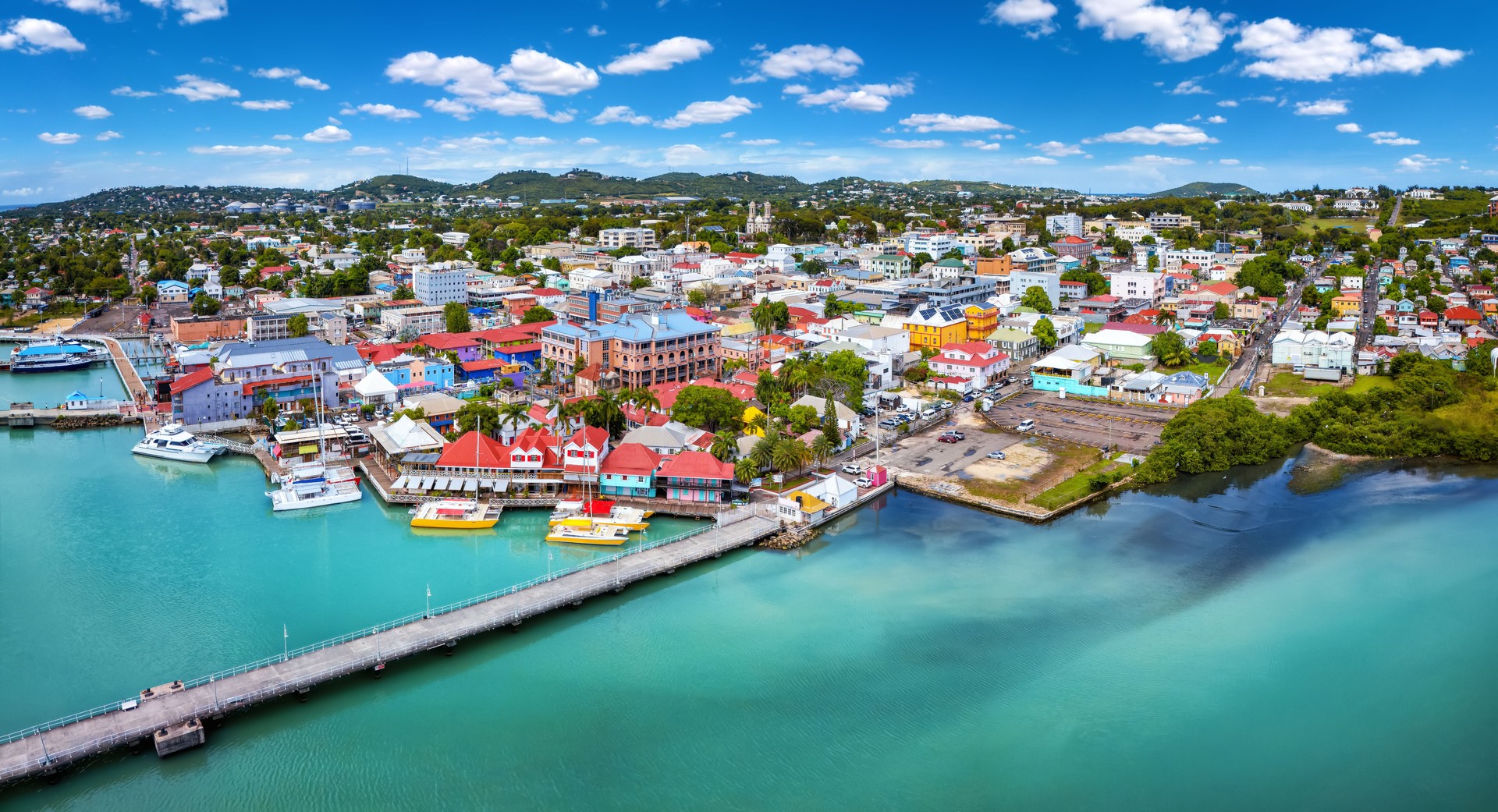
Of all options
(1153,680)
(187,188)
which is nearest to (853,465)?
(1153,680)

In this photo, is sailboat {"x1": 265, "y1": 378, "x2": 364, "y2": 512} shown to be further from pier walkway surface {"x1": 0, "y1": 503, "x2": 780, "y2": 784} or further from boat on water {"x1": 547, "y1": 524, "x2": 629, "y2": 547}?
pier walkway surface {"x1": 0, "y1": 503, "x2": 780, "y2": 784}

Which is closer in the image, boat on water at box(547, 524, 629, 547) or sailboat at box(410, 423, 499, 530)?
boat on water at box(547, 524, 629, 547)

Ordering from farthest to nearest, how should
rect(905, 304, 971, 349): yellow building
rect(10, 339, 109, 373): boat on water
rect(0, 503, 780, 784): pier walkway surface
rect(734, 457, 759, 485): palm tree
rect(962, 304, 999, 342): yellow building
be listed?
1. rect(962, 304, 999, 342): yellow building
2. rect(905, 304, 971, 349): yellow building
3. rect(10, 339, 109, 373): boat on water
4. rect(734, 457, 759, 485): palm tree
5. rect(0, 503, 780, 784): pier walkway surface

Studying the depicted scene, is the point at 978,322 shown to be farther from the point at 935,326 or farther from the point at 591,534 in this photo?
the point at 591,534

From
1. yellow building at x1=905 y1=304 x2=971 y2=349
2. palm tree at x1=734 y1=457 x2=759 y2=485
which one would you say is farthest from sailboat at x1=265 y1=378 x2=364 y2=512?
yellow building at x1=905 y1=304 x2=971 y2=349

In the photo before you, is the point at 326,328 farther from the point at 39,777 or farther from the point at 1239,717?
the point at 1239,717

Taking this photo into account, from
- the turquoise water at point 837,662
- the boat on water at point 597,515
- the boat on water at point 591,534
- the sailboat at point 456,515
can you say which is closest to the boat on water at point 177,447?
the turquoise water at point 837,662
